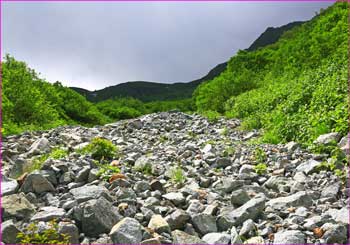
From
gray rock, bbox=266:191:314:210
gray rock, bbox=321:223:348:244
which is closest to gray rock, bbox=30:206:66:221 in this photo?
gray rock, bbox=266:191:314:210

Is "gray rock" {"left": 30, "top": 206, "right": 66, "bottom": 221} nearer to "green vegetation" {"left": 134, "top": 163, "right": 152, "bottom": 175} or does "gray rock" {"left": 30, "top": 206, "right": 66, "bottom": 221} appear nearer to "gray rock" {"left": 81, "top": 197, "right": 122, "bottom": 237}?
"gray rock" {"left": 81, "top": 197, "right": 122, "bottom": 237}

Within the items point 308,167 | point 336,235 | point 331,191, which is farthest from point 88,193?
point 308,167

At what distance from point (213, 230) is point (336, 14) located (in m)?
21.7

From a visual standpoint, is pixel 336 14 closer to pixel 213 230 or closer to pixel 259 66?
pixel 259 66

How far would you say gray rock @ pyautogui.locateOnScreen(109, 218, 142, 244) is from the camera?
444 cm

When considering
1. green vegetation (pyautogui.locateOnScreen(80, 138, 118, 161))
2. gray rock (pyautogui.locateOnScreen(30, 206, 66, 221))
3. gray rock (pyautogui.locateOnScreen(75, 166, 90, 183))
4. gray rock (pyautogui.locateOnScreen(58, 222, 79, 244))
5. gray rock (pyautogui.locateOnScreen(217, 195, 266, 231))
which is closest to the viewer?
gray rock (pyautogui.locateOnScreen(58, 222, 79, 244))

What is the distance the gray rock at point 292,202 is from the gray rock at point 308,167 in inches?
64.6

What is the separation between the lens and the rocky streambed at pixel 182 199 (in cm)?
467

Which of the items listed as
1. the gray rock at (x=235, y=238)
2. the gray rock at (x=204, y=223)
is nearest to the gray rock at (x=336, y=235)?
the gray rock at (x=235, y=238)

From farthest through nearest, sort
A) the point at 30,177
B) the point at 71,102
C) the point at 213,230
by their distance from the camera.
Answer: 1. the point at 71,102
2. the point at 30,177
3. the point at 213,230

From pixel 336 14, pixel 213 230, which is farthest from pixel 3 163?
pixel 336 14

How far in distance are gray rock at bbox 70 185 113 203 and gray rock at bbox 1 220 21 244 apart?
113 centimetres

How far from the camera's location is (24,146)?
9.66m

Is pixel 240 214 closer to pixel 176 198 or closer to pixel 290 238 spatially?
pixel 290 238
